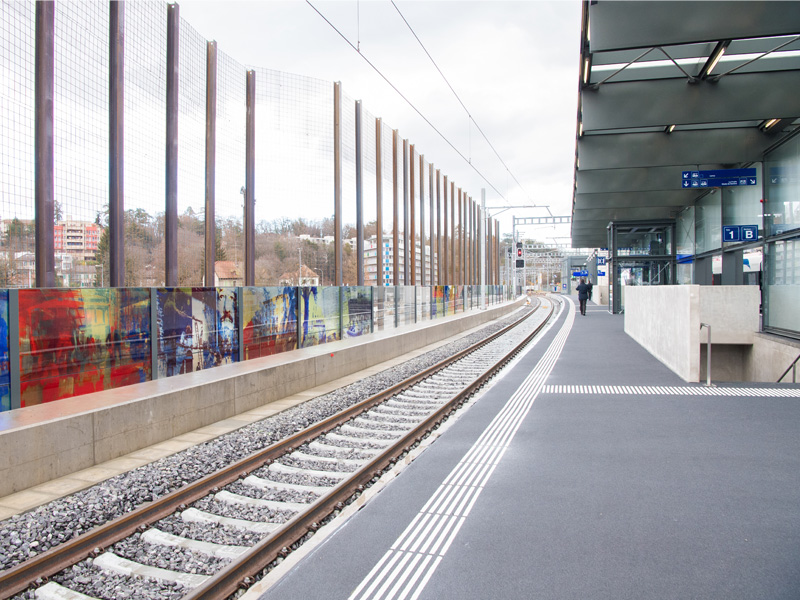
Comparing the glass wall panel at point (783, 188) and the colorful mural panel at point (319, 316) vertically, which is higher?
the glass wall panel at point (783, 188)

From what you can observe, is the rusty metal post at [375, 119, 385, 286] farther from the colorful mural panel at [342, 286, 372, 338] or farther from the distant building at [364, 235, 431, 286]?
the colorful mural panel at [342, 286, 372, 338]

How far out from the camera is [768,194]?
1385 cm

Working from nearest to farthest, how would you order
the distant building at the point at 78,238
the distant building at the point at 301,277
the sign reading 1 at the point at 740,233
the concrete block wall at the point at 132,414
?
the concrete block wall at the point at 132,414 → the distant building at the point at 78,238 → the sign reading 1 at the point at 740,233 → the distant building at the point at 301,277

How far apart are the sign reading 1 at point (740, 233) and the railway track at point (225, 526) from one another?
461 inches

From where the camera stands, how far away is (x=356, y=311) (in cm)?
1543

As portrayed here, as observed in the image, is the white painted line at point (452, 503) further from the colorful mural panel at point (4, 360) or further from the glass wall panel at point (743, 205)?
the glass wall panel at point (743, 205)

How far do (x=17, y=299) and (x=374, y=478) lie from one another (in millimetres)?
4314

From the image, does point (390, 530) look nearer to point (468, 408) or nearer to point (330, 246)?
point (468, 408)

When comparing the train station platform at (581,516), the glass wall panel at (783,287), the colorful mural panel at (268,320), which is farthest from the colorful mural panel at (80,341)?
the glass wall panel at (783,287)

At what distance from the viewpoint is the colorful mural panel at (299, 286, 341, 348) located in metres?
12.5

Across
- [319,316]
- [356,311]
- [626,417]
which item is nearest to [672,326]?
[626,417]

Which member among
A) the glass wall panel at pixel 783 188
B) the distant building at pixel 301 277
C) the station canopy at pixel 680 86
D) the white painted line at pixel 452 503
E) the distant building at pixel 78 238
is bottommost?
the white painted line at pixel 452 503

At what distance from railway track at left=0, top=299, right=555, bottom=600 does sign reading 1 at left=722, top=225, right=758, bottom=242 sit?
1171 centimetres

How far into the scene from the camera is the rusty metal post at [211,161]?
37.7 feet
